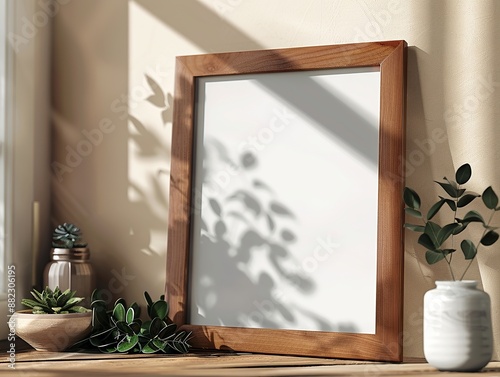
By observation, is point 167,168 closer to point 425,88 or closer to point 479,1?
point 425,88

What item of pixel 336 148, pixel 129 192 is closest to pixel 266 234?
pixel 336 148

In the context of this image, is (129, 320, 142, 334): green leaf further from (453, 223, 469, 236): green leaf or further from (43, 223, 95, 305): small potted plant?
(453, 223, 469, 236): green leaf

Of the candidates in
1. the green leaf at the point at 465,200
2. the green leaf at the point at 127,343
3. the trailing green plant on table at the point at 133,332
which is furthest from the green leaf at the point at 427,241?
the green leaf at the point at 127,343

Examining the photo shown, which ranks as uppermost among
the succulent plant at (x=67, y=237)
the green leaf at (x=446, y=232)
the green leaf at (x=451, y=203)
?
the green leaf at (x=451, y=203)

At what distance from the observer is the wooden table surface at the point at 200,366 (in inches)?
71.2

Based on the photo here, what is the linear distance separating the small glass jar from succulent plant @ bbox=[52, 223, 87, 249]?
2 centimetres

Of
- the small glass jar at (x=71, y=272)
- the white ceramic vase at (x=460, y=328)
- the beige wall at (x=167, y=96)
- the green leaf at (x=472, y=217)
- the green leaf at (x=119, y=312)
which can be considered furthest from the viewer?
the small glass jar at (x=71, y=272)

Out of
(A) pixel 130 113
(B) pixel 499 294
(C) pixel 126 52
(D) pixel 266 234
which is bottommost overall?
(B) pixel 499 294

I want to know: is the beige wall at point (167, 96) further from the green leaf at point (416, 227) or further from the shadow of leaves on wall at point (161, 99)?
the green leaf at point (416, 227)

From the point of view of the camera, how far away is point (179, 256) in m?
2.25

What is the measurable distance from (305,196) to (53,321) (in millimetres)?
781

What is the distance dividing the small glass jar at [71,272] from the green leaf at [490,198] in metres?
1.18

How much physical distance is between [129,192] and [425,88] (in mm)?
971

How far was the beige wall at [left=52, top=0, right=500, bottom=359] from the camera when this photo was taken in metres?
2.08
